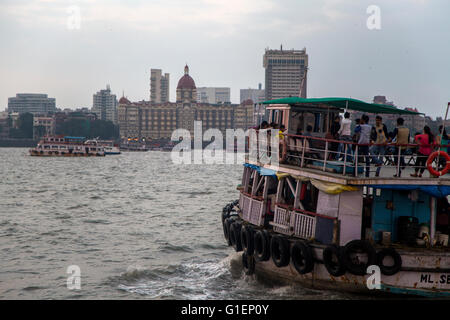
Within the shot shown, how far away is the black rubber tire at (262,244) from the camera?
45.1 ft

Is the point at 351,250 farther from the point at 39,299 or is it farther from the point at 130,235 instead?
the point at 130,235

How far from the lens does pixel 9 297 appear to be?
1509 centimetres

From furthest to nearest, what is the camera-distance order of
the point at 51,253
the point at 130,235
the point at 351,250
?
the point at 130,235 → the point at 51,253 → the point at 351,250

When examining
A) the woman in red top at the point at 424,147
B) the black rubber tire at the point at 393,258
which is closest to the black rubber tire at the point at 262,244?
the black rubber tire at the point at 393,258

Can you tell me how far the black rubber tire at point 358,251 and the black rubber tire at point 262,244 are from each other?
2438 mm

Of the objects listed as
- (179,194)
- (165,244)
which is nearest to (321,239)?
(165,244)

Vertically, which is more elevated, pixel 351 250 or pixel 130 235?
pixel 351 250

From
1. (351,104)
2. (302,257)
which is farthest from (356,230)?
(351,104)

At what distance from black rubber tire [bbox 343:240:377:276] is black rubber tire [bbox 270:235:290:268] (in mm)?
1621

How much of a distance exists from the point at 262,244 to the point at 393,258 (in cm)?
340

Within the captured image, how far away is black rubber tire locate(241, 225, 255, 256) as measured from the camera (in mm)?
14477

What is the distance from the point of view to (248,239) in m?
14.6

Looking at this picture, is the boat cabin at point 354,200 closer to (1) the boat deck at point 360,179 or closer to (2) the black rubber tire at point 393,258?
(1) the boat deck at point 360,179
